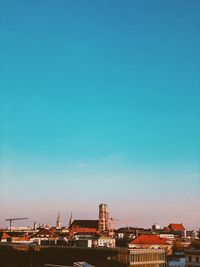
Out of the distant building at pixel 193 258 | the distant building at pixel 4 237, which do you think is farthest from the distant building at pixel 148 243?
the distant building at pixel 193 258

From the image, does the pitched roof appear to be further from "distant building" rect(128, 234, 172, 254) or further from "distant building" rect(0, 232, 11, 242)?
"distant building" rect(0, 232, 11, 242)

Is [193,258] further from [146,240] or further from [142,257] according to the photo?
[146,240]

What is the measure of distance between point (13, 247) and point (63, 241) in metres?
23.6

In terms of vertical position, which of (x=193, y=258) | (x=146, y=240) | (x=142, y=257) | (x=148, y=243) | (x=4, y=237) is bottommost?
(x=193, y=258)

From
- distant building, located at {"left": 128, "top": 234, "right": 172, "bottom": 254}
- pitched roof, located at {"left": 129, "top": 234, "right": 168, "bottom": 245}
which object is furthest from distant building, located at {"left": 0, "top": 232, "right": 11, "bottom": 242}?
pitched roof, located at {"left": 129, "top": 234, "right": 168, "bottom": 245}

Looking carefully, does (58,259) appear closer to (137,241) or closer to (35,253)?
(35,253)

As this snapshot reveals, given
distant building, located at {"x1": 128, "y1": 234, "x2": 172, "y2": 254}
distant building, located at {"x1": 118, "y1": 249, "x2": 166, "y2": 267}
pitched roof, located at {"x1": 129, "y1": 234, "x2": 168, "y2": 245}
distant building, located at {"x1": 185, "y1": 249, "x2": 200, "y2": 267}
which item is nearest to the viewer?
distant building, located at {"x1": 118, "y1": 249, "x2": 166, "y2": 267}

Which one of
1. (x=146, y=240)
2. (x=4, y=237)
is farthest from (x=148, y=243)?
(x=4, y=237)

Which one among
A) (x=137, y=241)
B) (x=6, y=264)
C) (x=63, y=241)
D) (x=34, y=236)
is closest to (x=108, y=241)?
(x=137, y=241)

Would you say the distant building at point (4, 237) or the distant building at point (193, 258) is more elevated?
the distant building at point (4, 237)

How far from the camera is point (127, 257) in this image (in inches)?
3762

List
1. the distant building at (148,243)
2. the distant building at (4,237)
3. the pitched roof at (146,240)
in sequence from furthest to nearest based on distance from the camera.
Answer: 1. the distant building at (4,237)
2. the pitched roof at (146,240)
3. the distant building at (148,243)

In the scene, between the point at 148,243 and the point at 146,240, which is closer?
the point at 148,243

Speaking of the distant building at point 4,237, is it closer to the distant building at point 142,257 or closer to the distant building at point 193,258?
the distant building at point 142,257
